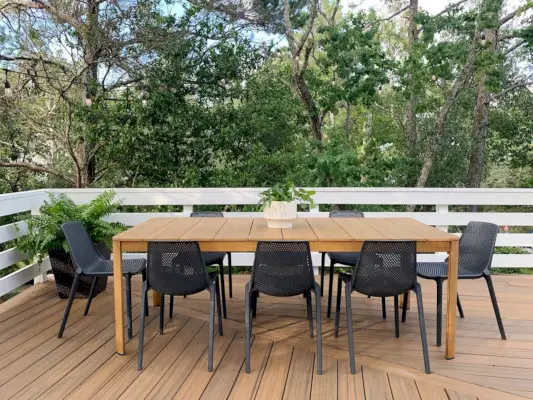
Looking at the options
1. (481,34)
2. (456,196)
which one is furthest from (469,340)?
(481,34)

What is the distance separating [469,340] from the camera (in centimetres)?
300

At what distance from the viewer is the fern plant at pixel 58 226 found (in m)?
3.83

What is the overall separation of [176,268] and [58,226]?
176cm

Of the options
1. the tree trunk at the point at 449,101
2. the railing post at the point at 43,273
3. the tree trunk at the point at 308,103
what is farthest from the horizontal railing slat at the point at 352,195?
the tree trunk at the point at 308,103

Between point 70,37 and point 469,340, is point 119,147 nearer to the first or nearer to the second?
point 70,37

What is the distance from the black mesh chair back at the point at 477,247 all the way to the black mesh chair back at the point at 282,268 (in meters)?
1.16

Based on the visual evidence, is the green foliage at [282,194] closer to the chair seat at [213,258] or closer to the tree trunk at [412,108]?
the chair seat at [213,258]

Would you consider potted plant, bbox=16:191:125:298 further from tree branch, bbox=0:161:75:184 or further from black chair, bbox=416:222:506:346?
tree branch, bbox=0:161:75:184

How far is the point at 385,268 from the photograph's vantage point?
257cm

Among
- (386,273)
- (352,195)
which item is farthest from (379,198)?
(386,273)

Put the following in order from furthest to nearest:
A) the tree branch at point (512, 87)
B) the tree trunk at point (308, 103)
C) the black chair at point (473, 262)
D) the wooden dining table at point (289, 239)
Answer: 1. the tree branch at point (512, 87)
2. the tree trunk at point (308, 103)
3. the black chair at point (473, 262)
4. the wooden dining table at point (289, 239)

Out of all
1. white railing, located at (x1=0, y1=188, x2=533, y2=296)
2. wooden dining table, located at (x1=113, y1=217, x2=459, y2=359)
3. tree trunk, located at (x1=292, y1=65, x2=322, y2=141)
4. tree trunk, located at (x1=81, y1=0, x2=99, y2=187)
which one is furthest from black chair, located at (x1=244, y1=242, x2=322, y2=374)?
tree trunk, located at (x1=292, y1=65, x2=322, y2=141)

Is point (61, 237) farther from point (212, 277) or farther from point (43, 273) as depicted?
point (212, 277)

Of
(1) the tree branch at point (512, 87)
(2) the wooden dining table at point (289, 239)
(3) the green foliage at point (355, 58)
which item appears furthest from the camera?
(1) the tree branch at point (512, 87)
